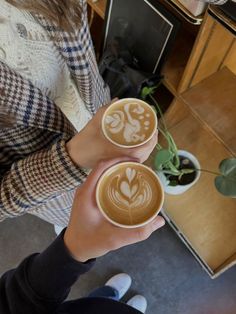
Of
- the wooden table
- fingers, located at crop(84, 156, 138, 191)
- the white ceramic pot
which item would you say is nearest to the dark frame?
the wooden table

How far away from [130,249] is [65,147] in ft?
2.90

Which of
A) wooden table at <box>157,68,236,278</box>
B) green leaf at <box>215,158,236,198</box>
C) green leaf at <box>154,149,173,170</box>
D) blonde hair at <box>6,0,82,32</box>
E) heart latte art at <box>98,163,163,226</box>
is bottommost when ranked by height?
wooden table at <box>157,68,236,278</box>

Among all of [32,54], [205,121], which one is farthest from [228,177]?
[32,54]

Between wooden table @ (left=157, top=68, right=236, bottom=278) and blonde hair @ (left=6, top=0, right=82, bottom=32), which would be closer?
blonde hair @ (left=6, top=0, right=82, bottom=32)

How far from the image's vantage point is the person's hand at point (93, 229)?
0.61 metres

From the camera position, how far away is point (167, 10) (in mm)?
1014

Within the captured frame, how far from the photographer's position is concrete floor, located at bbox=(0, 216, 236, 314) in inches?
56.7

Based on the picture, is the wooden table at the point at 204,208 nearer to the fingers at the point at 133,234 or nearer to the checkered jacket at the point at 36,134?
the checkered jacket at the point at 36,134

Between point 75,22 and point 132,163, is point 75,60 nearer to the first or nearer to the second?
point 75,22

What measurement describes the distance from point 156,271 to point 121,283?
0.54 feet

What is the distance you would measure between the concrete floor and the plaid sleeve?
2.60ft

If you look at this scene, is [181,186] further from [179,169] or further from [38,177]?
[38,177]

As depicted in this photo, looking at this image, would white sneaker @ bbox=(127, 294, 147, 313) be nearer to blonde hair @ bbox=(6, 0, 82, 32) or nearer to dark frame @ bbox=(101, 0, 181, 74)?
dark frame @ bbox=(101, 0, 181, 74)

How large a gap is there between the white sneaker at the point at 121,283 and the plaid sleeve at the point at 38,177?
2.53ft
